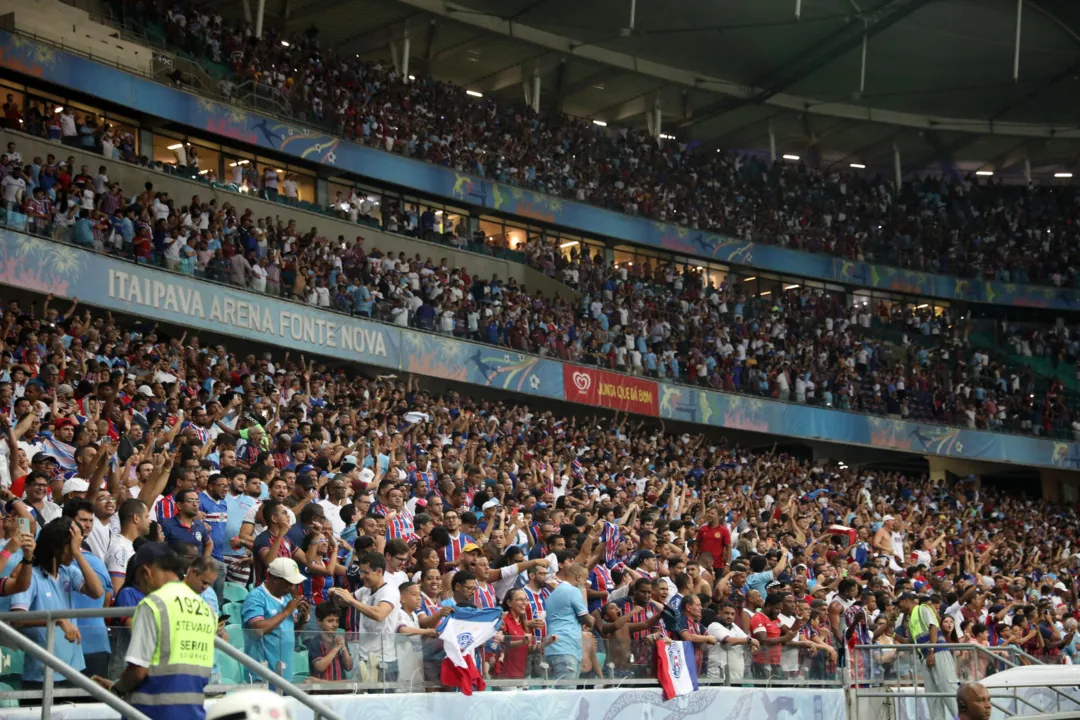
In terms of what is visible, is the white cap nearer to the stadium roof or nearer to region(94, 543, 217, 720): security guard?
region(94, 543, 217, 720): security guard

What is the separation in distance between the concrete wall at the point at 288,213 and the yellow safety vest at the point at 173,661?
20.4 meters

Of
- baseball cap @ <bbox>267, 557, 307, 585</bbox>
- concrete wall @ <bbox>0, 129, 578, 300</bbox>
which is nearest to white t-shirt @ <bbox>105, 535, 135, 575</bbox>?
baseball cap @ <bbox>267, 557, 307, 585</bbox>

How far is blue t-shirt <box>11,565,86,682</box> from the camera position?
22.9 ft

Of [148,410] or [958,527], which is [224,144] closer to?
[148,410]

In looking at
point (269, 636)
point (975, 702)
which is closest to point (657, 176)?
point (975, 702)

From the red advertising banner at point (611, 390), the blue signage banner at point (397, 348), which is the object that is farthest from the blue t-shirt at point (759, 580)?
the red advertising banner at point (611, 390)

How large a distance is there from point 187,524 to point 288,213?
807 inches

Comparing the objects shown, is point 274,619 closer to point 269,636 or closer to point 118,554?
point 269,636

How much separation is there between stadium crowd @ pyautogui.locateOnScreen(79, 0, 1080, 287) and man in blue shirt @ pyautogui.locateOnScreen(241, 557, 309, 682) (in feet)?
75.2

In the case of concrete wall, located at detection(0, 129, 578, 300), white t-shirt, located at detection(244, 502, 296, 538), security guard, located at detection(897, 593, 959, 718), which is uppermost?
concrete wall, located at detection(0, 129, 578, 300)

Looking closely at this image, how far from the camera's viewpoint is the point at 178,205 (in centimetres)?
2755

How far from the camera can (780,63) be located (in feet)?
132

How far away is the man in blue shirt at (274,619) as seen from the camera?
8539mm

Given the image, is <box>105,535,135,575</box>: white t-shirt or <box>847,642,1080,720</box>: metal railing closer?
<box>105,535,135,575</box>: white t-shirt
